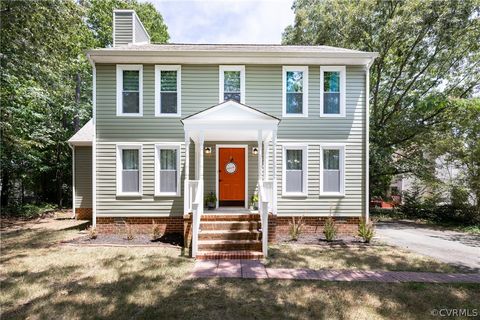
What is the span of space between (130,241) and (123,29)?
814 cm

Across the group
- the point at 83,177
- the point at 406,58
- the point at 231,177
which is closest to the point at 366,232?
the point at 231,177

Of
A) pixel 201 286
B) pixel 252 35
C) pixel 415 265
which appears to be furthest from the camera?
pixel 252 35

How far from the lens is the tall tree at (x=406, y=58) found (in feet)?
37.7

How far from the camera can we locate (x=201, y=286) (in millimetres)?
4684

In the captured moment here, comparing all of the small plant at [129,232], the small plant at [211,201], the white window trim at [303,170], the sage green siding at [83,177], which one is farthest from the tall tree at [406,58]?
the sage green siding at [83,177]

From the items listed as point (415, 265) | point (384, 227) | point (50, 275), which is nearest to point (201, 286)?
point (50, 275)

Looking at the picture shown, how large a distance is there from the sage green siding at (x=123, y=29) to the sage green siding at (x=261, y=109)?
2.12m

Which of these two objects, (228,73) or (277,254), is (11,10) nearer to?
(228,73)

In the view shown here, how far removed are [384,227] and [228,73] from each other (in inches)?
363

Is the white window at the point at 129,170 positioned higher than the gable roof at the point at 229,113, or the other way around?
the gable roof at the point at 229,113

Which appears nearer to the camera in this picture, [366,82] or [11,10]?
[11,10]

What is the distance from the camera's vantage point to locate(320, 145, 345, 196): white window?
8.95m

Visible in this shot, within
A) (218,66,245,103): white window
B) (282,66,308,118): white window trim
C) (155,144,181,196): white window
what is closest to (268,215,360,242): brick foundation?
(282,66,308,118): white window trim

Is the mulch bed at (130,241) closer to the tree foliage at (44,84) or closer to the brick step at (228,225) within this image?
the brick step at (228,225)
